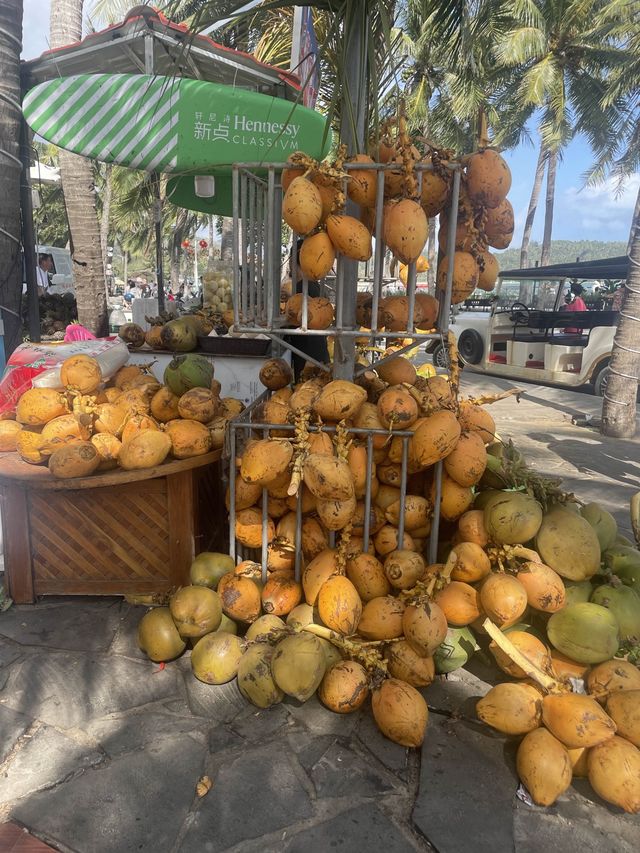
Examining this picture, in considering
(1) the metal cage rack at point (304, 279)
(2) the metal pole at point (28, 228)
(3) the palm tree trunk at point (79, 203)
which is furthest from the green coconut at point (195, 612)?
(3) the palm tree trunk at point (79, 203)

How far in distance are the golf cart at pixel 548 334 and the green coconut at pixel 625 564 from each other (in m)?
8.16

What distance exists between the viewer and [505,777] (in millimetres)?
2041

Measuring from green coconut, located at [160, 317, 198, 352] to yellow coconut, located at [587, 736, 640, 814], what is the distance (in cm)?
376

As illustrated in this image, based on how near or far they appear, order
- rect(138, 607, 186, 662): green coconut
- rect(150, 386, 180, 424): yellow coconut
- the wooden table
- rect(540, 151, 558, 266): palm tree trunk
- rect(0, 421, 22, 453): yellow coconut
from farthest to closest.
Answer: rect(540, 151, 558, 266): palm tree trunk
rect(150, 386, 180, 424): yellow coconut
rect(0, 421, 22, 453): yellow coconut
the wooden table
rect(138, 607, 186, 662): green coconut

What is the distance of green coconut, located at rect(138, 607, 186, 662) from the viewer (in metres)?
2.58

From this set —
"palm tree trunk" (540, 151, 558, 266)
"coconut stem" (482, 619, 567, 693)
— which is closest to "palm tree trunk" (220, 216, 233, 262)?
"coconut stem" (482, 619, 567, 693)

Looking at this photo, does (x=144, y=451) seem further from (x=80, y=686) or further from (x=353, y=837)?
(x=353, y=837)

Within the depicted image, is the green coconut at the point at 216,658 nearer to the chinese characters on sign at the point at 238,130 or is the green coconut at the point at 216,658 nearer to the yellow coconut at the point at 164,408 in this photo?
the yellow coconut at the point at 164,408

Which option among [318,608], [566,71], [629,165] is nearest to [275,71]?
[318,608]

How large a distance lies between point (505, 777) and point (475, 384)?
9.97 meters

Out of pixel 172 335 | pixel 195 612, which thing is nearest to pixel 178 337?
pixel 172 335

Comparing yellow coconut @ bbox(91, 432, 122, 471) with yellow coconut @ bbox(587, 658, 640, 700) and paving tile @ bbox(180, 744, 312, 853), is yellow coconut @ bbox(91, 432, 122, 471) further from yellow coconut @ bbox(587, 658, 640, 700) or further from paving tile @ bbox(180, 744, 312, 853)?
yellow coconut @ bbox(587, 658, 640, 700)

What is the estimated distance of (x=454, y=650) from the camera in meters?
2.48

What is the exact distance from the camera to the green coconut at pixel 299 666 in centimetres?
220
